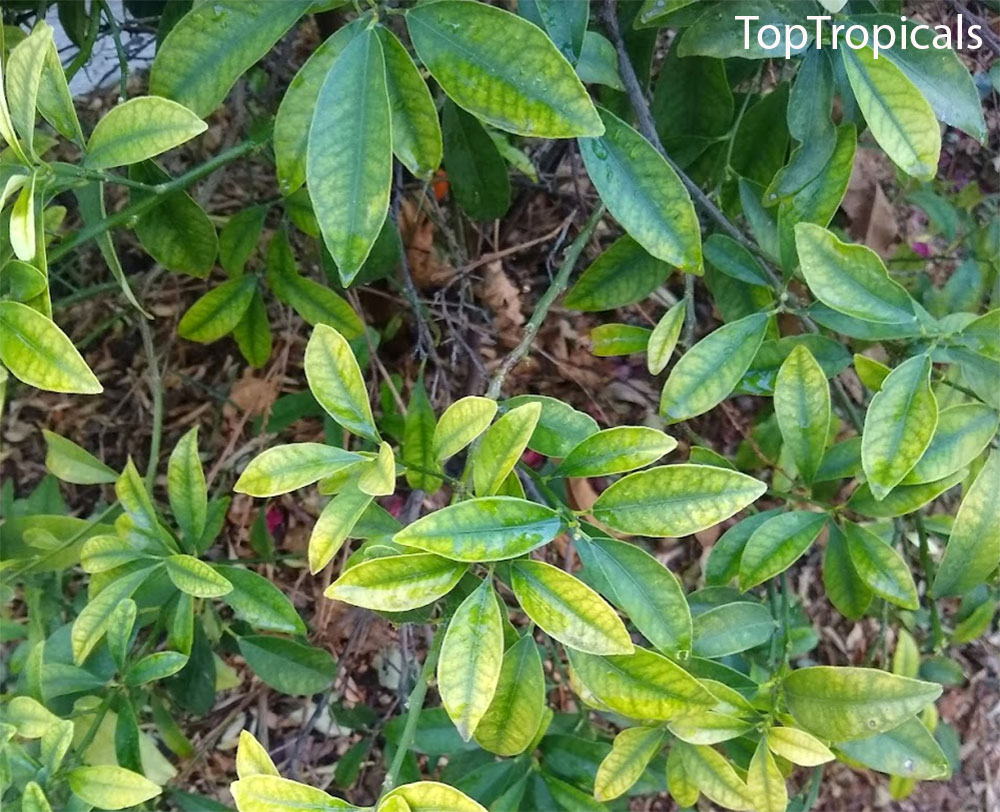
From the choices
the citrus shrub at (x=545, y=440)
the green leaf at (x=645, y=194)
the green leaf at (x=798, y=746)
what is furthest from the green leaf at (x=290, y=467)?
the green leaf at (x=798, y=746)

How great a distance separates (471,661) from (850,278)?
0.46 metres

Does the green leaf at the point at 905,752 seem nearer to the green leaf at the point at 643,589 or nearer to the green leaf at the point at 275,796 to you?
the green leaf at the point at 643,589

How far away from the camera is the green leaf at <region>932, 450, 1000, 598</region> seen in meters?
0.75

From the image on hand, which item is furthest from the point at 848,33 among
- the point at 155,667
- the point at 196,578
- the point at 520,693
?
the point at 155,667

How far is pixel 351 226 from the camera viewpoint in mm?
639

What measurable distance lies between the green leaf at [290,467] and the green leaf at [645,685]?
0.25 meters

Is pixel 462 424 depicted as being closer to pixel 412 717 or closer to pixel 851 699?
pixel 412 717

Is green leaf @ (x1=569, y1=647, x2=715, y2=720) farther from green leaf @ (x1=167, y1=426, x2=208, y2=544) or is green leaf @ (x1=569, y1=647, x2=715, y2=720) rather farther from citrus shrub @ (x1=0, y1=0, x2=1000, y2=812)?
green leaf @ (x1=167, y1=426, x2=208, y2=544)

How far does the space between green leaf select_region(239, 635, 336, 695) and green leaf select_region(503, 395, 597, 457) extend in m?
0.40

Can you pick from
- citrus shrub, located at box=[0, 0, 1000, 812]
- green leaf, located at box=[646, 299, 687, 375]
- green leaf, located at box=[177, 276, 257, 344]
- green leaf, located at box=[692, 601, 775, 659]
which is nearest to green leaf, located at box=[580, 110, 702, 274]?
citrus shrub, located at box=[0, 0, 1000, 812]

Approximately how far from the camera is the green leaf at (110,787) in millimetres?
685

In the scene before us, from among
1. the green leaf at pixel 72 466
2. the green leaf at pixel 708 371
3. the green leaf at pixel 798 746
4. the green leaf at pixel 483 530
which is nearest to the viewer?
the green leaf at pixel 483 530

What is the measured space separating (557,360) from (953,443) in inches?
A: 32.6

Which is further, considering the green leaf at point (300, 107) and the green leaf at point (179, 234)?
the green leaf at point (179, 234)
